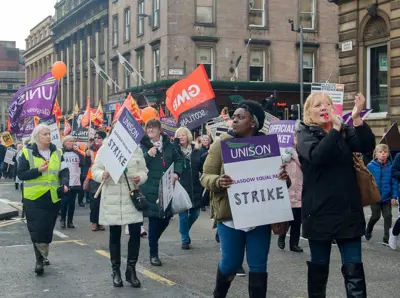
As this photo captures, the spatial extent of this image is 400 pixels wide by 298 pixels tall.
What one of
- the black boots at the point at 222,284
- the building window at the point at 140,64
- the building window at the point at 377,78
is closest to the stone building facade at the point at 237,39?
the building window at the point at 140,64

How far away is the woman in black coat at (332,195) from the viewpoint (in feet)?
16.4

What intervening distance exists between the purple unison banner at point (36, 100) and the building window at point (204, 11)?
71.0ft

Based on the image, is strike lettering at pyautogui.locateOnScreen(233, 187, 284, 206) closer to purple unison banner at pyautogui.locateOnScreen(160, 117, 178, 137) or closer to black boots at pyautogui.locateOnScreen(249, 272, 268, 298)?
black boots at pyautogui.locateOnScreen(249, 272, 268, 298)

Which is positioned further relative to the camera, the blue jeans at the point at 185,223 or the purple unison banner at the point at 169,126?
the purple unison banner at the point at 169,126

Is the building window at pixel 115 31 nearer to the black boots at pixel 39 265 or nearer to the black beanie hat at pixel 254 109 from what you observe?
the black boots at pixel 39 265

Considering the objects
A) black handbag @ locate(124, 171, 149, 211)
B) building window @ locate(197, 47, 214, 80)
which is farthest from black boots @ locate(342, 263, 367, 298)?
building window @ locate(197, 47, 214, 80)

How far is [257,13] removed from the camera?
36531 millimetres

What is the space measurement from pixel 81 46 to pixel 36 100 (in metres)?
39.3

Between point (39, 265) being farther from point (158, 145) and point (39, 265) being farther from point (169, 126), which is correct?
point (169, 126)

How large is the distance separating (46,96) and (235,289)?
8881mm

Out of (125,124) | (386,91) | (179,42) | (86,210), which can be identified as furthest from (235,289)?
(179,42)

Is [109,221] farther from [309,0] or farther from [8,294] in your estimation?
[309,0]

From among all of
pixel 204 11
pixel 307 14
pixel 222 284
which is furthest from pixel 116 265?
pixel 307 14

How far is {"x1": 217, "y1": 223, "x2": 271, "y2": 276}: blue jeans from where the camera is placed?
526cm
